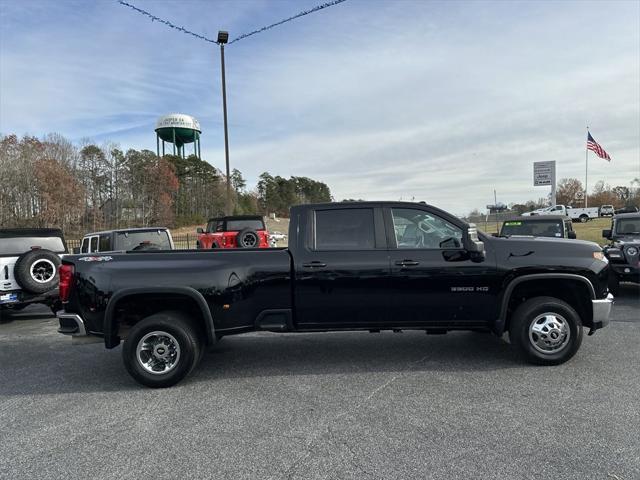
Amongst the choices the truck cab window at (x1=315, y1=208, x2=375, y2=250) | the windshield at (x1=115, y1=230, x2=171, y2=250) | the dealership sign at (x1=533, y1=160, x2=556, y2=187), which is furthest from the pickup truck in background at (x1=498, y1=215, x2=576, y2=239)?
the dealership sign at (x1=533, y1=160, x2=556, y2=187)

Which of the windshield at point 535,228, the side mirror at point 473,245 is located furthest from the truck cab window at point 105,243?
the windshield at point 535,228

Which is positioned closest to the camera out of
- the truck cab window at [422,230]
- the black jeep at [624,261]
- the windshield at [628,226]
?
the truck cab window at [422,230]

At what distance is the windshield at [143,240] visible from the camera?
915 cm

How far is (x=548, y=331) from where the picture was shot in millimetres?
4926

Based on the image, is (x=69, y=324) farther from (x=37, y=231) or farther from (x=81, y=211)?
(x=81, y=211)

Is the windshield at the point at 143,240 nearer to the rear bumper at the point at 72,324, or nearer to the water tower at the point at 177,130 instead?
the rear bumper at the point at 72,324

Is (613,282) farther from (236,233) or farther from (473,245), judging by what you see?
(236,233)

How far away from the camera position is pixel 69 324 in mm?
4801

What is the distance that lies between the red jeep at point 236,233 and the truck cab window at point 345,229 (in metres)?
9.97

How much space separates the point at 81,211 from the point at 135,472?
4351 cm

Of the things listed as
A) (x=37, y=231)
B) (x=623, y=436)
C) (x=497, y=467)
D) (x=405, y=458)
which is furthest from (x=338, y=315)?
(x=37, y=231)

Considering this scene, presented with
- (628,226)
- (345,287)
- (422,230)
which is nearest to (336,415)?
(345,287)

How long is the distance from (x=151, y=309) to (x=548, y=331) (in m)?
4.47

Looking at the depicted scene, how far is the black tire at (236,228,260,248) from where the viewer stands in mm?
14977
